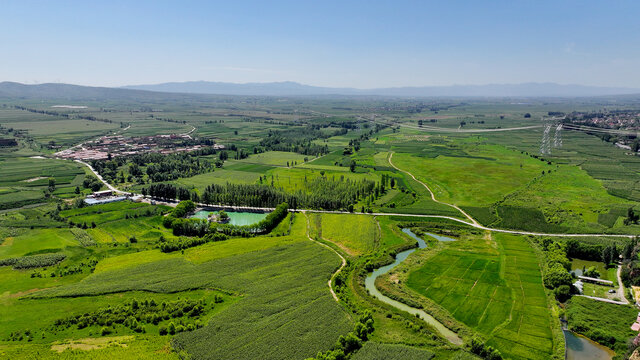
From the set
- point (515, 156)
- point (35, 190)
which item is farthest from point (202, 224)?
point (515, 156)

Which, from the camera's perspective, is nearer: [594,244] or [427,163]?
[594,244]

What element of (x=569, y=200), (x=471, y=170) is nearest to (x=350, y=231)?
(x=569, y=200)

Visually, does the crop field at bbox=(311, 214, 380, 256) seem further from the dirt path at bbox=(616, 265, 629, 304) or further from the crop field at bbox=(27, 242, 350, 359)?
the dirt path at bbox=(616, 265, 629, 304)

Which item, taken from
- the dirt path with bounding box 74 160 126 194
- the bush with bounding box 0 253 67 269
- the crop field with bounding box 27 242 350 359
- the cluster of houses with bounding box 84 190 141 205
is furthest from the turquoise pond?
the dirt path with bounding box 74 160 126 194

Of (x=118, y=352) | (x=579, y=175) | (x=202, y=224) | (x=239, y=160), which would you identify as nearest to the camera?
(x=118, y=352)

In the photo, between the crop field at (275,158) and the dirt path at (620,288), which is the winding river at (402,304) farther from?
the crop field at (275,158)

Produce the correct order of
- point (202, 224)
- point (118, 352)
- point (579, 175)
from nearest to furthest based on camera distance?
point (118, 352) < point (202, 224) < point (579, 175)

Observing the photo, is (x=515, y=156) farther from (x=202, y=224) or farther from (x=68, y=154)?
(x=68, y=154)
